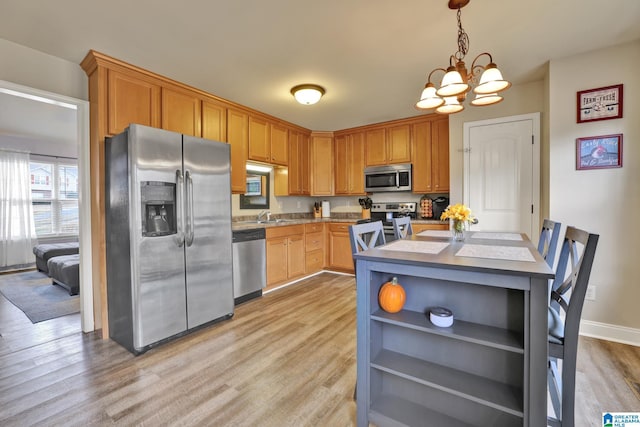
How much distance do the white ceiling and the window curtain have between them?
424 cm

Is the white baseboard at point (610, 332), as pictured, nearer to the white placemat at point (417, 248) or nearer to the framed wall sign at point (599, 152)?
the framed wall sign at point (599, 152)

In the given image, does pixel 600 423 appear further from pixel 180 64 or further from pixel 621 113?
pixel 180 64

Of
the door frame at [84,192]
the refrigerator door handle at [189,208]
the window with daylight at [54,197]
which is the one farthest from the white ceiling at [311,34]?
the window with daylight at [54,197]

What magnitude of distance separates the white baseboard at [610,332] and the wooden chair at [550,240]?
3.36ft

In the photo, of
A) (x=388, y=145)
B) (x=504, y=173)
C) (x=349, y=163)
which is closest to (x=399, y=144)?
(x=388, y=145)

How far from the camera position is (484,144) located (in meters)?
3.38

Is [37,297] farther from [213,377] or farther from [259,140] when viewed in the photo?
[259,140]

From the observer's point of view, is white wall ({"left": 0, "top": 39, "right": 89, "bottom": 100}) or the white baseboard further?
the white baseboard

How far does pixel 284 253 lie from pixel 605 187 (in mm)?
3395

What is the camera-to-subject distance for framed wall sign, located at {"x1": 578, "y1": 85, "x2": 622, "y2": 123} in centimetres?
238

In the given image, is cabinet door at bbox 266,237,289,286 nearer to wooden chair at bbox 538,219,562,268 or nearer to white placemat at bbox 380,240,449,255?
white placemat at bbox 380,240,449,255

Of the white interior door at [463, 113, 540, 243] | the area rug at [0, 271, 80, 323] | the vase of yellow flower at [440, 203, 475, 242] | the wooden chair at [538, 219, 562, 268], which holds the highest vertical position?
the white interior door at [463, 113, 540, 243]

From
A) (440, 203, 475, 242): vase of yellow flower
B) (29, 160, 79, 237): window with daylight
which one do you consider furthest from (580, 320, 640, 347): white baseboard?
(29, 160, 79, 237): window with daylight

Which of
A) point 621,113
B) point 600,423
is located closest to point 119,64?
point 600,423
